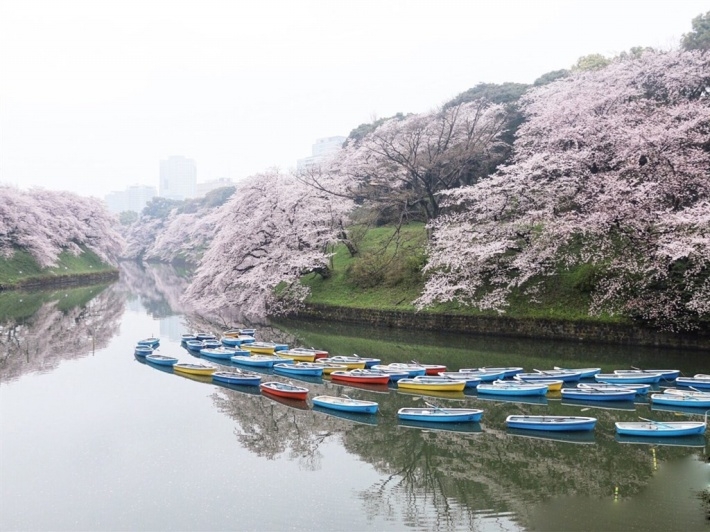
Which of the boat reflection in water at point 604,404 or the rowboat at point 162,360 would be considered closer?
the boat reflection in water at point 604,404

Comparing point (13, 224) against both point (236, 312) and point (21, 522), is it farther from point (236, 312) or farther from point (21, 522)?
point (21, 522)

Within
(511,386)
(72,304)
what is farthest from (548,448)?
(72,304)

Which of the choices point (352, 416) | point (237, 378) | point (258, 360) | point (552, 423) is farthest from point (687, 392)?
point (258, 360)

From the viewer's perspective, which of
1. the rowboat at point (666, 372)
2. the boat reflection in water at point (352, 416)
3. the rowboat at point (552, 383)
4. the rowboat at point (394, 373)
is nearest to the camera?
the boat reflection in water at point (352, 416)

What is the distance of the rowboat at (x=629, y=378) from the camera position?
1986 cm

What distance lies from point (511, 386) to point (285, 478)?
30.5 feet

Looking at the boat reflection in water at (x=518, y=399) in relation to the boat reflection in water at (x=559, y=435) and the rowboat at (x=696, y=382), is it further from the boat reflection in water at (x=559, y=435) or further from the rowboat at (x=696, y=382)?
the rowboat at (x=696, y=382)

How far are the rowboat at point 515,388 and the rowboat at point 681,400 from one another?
3.45 meters

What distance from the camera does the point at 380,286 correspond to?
35.9 m

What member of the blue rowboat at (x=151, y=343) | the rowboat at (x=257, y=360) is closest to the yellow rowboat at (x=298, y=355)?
the rowboat at (x=257, y=360)

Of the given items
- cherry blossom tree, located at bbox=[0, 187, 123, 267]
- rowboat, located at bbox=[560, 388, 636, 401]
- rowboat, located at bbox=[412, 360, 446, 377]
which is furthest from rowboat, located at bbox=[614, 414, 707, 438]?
cherry blossom tree, located at bbox=[0, 187, 123, 267]

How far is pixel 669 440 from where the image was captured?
1519cm

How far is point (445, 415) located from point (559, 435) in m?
→ 3.22

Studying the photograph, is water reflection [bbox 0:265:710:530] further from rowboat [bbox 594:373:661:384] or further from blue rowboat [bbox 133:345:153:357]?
rowboat [bbox 594:373:661:384]
